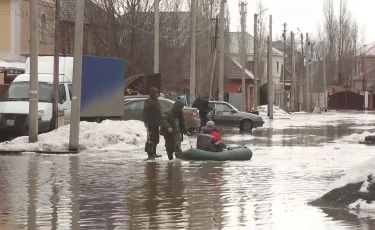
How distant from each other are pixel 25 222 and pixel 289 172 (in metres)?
7.83

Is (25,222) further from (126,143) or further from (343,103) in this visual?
(343,103)

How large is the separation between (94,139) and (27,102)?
367 centimetres

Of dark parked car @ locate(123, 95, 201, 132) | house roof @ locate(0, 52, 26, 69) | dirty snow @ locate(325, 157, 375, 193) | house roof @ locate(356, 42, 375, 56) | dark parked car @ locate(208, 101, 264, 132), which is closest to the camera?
dirty snow @ locate(325, 157, 375, 193)

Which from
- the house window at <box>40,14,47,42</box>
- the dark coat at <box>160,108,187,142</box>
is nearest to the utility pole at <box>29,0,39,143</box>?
the dark coat at <box>160,108,187,142</box>

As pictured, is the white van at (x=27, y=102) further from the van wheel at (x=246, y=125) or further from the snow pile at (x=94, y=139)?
the van wheel at (x=246, y=125)

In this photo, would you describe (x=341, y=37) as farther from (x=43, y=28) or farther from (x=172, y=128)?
(x=172, y=128)

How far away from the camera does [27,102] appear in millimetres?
26172

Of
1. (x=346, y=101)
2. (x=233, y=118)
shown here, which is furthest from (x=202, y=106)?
(x=346, y=101)

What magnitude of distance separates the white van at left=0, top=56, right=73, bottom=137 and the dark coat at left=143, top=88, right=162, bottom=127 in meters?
6.70

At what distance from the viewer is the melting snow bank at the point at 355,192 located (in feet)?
36.6

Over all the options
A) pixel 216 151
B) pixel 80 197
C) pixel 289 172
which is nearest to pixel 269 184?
pixel 289 172

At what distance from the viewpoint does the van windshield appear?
26859 mm

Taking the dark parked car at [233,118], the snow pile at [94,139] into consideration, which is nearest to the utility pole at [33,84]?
the snow pile at [94,139]

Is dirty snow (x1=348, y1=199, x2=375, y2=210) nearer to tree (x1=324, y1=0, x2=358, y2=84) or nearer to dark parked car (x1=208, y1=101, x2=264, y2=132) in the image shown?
dark parked car (x1=208, y1=101, x2=264, y2=132)
